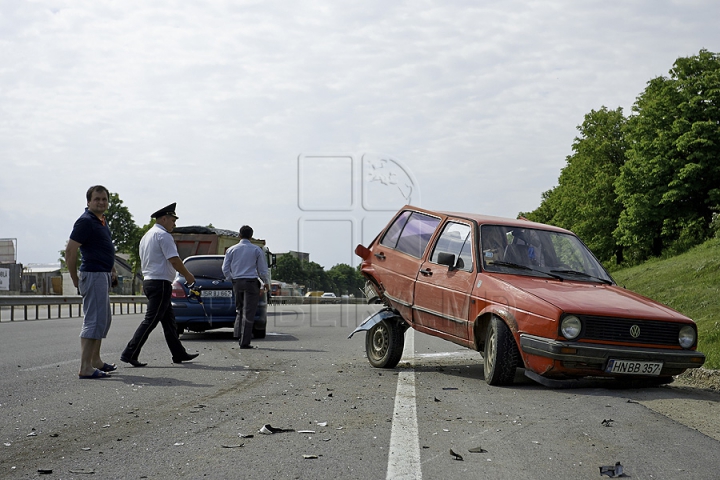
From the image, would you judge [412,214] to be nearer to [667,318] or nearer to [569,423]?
[667,318]

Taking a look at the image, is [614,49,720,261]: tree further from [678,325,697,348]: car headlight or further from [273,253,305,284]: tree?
[678,325,697,348]: car headlight

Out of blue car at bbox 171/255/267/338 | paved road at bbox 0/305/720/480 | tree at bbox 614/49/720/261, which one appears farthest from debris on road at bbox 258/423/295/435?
tree at bbox 614/49/720/261

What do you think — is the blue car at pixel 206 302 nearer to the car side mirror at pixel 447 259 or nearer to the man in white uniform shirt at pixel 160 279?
the man in white uniform shirt at pixel 160 279

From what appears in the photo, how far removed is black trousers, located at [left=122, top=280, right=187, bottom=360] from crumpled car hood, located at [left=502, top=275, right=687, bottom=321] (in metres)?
4.39

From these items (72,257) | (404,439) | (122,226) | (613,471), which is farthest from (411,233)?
(122,226)

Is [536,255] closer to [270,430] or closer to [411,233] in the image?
[411,233]

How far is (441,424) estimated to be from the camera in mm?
5570

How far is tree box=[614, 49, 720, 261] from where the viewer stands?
146 feet

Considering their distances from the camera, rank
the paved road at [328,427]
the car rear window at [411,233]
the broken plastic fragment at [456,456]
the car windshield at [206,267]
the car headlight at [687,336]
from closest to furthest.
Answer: the paved road at [328,427]
the broken plastic fragment at [456,456]
the car headlight at [687,336]
the car rear window at [411,233]
the car windshield at [206,267]

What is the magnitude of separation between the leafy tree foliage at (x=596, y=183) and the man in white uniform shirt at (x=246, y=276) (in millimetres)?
43217

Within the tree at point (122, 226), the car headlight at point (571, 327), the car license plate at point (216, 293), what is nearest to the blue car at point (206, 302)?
the car license plate at point (216, 293)

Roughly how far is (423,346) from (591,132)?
49187 millimetres

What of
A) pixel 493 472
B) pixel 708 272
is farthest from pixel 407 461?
pixel 708 272

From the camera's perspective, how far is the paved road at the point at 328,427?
433 centimetres
